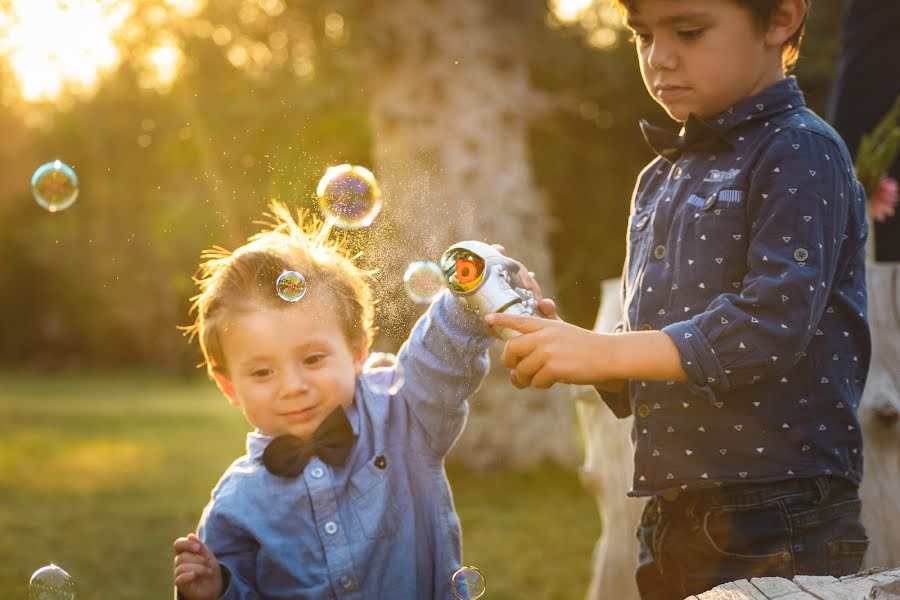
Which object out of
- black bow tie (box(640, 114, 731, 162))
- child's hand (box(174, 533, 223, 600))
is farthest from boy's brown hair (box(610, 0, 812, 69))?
child's hand (box(174, 533, 223, 600))

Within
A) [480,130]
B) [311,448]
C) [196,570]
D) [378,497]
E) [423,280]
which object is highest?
[480,130]

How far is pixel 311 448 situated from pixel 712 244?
0.95 m

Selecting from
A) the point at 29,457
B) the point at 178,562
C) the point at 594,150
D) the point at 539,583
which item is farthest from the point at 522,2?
the point at 178,562

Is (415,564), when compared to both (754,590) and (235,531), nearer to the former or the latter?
(235,531)

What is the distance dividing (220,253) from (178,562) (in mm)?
700

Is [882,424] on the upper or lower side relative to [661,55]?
lower

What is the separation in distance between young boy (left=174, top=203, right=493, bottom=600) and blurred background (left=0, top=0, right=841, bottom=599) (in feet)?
0.38

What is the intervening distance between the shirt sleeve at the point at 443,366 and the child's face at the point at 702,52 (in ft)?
2.01

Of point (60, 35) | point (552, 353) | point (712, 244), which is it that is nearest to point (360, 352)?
point (552, 353)

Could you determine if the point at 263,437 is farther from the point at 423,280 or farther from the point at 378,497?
the point at 423,280

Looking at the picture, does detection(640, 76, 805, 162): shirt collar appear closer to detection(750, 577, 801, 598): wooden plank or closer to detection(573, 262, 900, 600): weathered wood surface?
detection(750, 577, 801, 598): wooden plank

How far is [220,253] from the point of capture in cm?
249

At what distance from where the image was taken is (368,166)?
374 centimetres

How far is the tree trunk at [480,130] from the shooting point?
7207 millimetres
